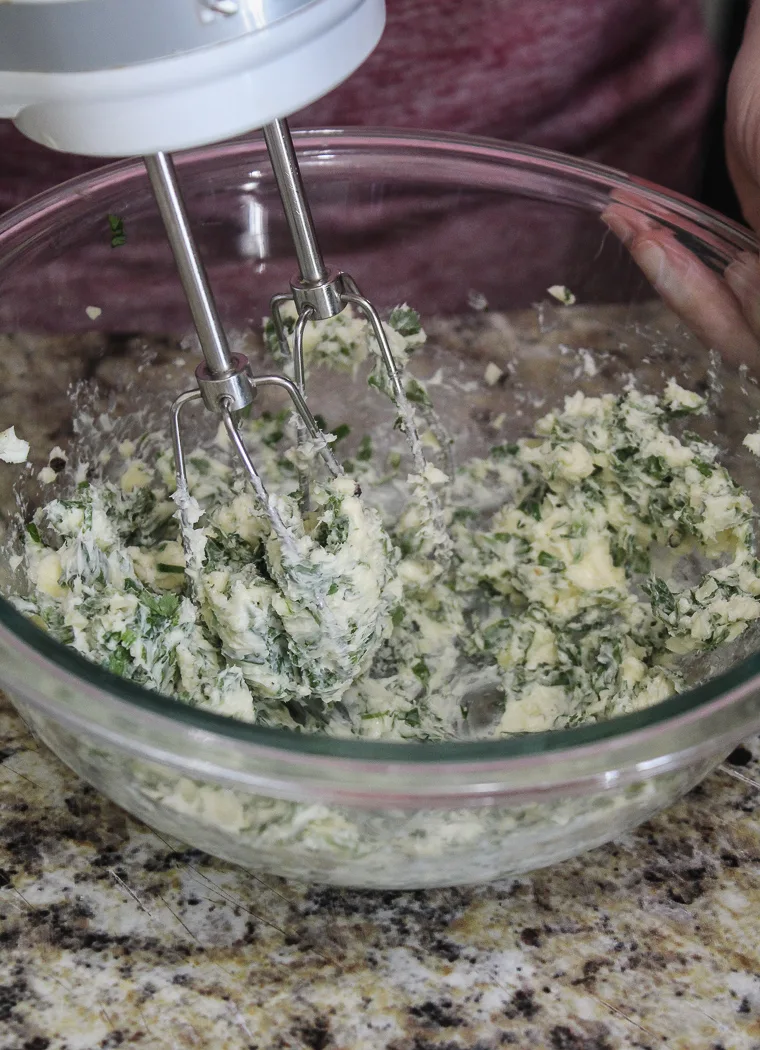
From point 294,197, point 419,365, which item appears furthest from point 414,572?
point 294,197

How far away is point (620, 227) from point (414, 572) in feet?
1.21

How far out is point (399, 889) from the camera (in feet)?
2.33

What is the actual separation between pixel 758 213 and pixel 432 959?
2.64 ft

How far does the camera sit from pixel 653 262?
92 cm

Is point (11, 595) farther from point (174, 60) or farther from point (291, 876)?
point (174, 60)

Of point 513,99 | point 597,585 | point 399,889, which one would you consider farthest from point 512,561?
point 513,99

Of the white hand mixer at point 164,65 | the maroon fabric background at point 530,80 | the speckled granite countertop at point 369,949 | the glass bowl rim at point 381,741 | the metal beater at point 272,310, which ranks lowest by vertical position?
the speckled granite countertop at point 369,949

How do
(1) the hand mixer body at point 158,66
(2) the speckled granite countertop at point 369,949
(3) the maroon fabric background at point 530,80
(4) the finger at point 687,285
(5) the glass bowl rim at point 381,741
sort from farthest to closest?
(3) the maroon fabric background at point 530,80, (4) the finger at point 687,285, (2) the speckled granite countertop at point 369,949, (5) the glass bowl rim at point 381,741, (1) the hand mixer body at point 158,66

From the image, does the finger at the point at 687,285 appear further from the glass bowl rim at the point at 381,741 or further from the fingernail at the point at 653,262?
the glass bowl rim at the point at 381,741

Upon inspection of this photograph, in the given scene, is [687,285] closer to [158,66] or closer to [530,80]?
[530,80]

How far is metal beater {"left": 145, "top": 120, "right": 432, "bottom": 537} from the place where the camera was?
571 mm

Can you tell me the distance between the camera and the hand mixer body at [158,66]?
434 mm

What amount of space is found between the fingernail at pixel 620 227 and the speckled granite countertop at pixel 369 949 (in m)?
0.50

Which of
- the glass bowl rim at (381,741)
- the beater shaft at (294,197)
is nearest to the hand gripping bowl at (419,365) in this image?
the glass bowl rim at (381,741)
